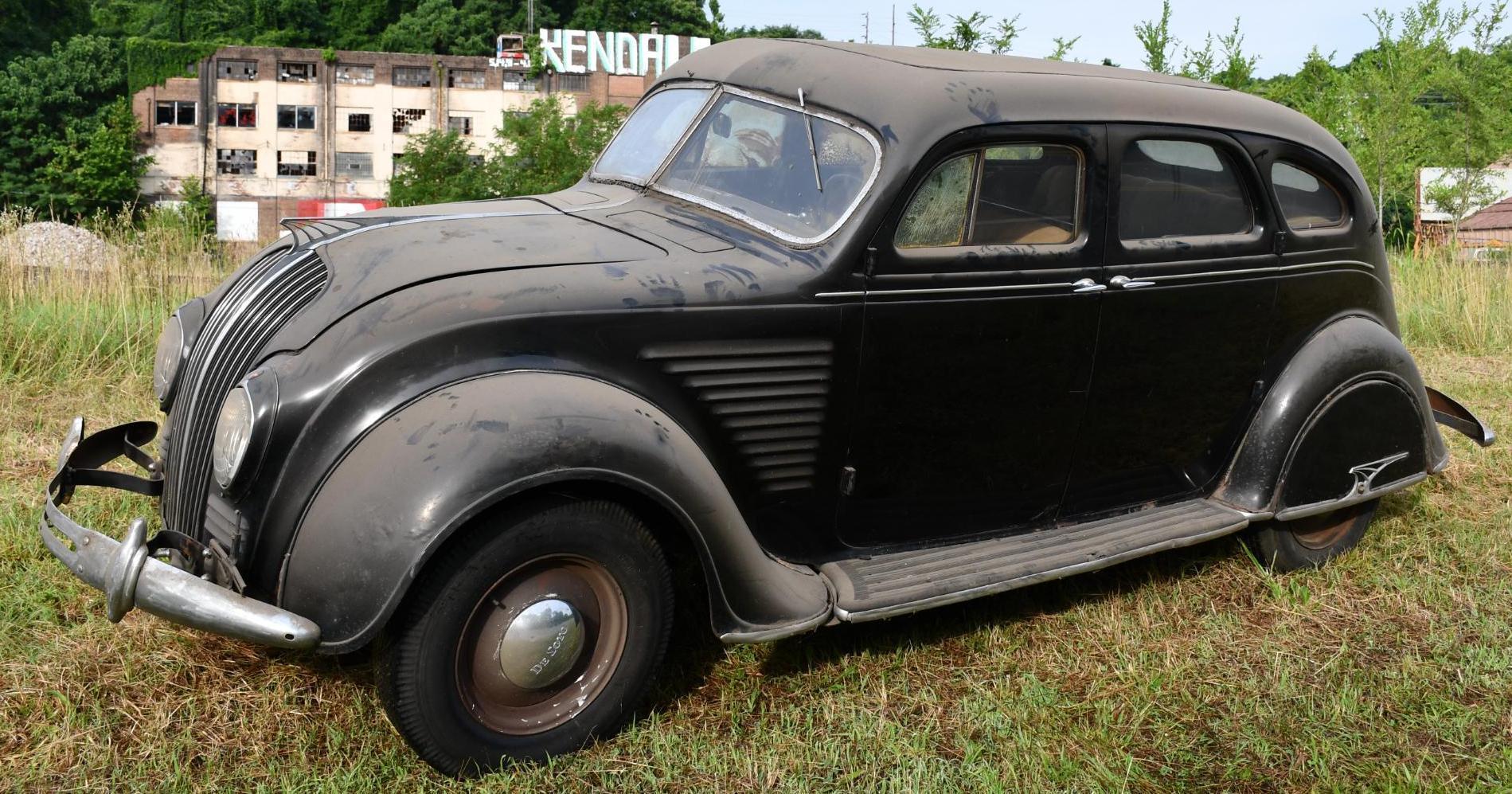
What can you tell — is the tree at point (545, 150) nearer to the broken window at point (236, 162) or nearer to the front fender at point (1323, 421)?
the front fender at point (1323, 421)

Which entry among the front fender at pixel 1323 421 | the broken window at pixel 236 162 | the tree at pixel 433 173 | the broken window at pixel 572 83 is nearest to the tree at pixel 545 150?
the tree at pixel 433 173

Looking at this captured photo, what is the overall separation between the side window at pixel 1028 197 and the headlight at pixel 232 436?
2.12 metres

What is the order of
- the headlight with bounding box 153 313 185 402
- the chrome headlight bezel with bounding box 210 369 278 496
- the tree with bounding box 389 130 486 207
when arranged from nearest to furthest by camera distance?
the chrome headlight bezel with bounding box 210 369 278 496 < the headlight with bounding box 153 313 185 402 < the tree with bounding box 389 130 486 207

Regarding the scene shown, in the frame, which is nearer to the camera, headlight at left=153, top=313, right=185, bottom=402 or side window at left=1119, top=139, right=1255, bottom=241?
headlight at left=153, top=313, right=185, bottom=402

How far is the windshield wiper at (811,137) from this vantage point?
3502 mm

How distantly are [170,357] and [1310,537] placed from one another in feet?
13.8

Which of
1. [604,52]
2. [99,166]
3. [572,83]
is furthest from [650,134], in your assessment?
[99,166]

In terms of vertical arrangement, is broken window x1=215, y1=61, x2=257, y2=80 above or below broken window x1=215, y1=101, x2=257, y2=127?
above

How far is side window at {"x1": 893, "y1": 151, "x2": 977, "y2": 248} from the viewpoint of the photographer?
346cm

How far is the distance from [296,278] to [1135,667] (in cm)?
281

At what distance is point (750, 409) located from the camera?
325 cm

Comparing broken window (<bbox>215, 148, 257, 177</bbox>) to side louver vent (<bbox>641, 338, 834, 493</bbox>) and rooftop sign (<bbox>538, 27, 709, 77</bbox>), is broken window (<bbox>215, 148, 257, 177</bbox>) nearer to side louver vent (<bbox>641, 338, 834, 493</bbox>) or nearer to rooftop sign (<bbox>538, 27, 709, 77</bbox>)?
rooftop sign (<bbox>538, 27, 709, 77</bbox>)

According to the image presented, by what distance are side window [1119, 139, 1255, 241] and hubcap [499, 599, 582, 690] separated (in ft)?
7.24

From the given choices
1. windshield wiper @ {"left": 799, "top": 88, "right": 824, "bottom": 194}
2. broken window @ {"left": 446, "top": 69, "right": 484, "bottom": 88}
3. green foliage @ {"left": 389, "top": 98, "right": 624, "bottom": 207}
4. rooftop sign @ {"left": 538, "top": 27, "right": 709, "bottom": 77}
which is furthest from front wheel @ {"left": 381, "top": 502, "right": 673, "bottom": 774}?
broken window @ {"left": 446, "top": 69, "right": 484, "bottom": 88}
